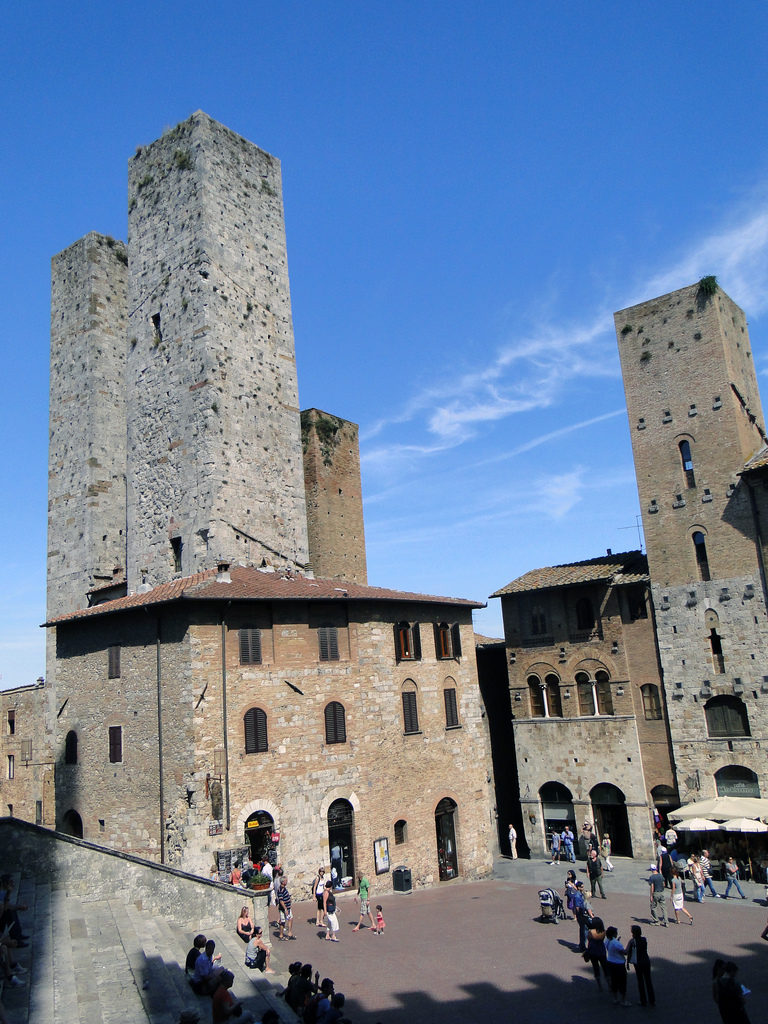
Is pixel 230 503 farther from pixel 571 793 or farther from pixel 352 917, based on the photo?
pixel 571 793

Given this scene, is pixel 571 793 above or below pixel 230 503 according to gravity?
below

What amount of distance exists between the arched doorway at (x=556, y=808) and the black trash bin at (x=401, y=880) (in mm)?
9510

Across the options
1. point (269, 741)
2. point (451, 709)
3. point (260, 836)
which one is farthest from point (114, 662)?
point (451, 709)

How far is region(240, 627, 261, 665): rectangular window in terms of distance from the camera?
22516mm

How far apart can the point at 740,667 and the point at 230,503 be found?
18826 mm

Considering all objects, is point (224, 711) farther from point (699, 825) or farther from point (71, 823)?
point (699, 825)

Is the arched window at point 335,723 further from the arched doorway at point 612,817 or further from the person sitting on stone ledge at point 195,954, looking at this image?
the arched doorway at point 612,817

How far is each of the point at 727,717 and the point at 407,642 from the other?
11.8m

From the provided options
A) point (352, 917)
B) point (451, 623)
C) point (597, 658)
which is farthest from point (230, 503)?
point (597, 658)

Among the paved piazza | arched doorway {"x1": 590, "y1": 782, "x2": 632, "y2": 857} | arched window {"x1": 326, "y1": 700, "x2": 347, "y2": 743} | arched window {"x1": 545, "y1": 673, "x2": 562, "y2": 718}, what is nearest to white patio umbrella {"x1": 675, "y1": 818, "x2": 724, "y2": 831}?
the paved piazza

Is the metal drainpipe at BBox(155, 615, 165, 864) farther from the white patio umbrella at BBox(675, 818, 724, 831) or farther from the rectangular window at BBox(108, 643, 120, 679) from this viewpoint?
the white patio umbrella at BBox(675, 818, 724, 831)

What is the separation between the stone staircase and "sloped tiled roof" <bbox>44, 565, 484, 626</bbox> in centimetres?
771

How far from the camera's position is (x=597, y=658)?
102 feet

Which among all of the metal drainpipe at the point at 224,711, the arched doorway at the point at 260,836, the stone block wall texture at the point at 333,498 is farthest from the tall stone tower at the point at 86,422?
the arched doorway at the point at 260,836
